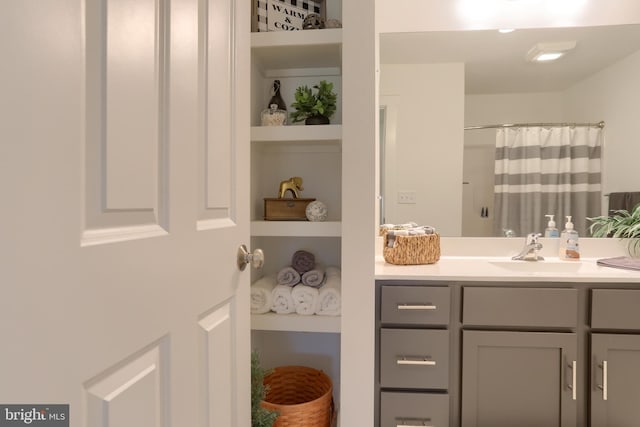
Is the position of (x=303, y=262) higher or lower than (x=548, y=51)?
lower

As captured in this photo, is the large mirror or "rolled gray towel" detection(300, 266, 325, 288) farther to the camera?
the large mirror

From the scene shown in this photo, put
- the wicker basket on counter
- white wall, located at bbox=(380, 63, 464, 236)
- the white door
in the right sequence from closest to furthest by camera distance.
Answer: the white door < the wicker basket on counter < white wall, located at bbox=(380, 63, 464, 236)

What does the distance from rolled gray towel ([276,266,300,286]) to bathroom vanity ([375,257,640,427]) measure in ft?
1.06

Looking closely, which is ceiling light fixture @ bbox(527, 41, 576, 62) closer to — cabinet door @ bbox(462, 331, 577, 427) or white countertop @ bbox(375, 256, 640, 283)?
white countertop @ bbox(375, 256, 640, 283)

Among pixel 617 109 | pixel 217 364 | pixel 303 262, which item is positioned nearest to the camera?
pixel 217 364

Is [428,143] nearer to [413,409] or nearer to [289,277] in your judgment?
[289,277]

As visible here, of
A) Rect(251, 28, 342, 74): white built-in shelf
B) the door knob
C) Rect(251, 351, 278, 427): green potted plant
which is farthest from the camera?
Rect(251, 28, 342, 74): white built-in shelf

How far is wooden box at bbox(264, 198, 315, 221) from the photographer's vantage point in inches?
55.3

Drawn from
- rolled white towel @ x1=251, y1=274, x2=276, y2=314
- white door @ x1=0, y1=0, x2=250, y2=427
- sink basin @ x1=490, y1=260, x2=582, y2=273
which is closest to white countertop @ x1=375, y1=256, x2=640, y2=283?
sink basin @ x1=490, y1=260, x2=582, y2=273

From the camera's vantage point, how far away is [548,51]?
183 centimetres

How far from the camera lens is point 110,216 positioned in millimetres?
503

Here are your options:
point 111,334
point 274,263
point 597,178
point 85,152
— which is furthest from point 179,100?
point 597,178

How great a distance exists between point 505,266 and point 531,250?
19 centimetres

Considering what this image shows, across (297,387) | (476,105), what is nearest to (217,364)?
(297,387)
